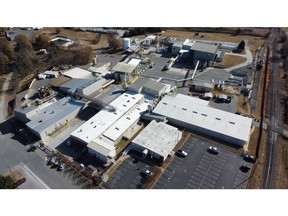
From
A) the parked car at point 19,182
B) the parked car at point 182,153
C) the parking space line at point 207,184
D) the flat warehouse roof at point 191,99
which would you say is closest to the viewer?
the parking space line at point 207,184

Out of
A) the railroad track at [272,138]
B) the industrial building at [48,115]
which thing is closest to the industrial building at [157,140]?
the railroad track at [272,138]

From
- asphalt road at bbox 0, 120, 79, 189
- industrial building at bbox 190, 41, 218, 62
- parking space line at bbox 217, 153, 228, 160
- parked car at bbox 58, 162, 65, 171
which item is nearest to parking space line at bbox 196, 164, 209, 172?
parking space line at bbox 217, 153, 228, 160

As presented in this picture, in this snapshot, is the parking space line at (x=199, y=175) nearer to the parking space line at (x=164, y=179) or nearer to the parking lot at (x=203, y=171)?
the parking lot at (x=203, y=171)

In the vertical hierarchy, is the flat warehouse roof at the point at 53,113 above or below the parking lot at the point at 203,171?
above

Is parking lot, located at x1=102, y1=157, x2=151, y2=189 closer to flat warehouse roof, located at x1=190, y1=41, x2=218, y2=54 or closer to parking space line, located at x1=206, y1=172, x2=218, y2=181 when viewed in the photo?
parking space line, located at x1=206, y1=172, x2=218, y2=181

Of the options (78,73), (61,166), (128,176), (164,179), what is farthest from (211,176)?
(78,73)

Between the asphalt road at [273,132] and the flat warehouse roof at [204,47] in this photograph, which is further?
the flat warehouse roof at [204,47]

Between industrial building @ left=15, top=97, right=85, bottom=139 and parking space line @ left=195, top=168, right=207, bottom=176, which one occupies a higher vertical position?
industrial building @ left=15, top=97, right=85, bottom=139
